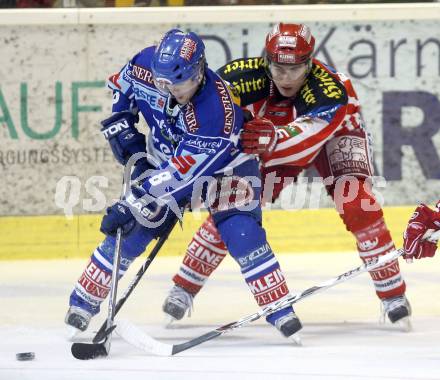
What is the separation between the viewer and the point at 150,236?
4.75 metres

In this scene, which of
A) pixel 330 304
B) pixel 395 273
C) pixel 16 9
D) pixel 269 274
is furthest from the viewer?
pixel 16 9

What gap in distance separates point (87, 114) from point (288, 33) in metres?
2.17

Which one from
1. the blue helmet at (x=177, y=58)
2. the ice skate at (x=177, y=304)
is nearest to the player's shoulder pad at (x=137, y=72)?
the blue helmet at (x=177, y=58)

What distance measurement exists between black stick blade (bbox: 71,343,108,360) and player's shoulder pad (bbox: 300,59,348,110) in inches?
51.9

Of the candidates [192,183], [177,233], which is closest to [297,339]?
[192,183]

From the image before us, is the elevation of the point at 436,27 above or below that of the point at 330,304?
above

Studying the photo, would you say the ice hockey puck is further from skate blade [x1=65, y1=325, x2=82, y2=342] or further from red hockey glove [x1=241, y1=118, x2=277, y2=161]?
red hockey glove [x1=241, y1=118, x2=277, y2=161]

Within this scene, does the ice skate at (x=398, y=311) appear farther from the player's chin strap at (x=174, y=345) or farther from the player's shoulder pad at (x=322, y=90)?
the player's shoulder pad at (x=322, y=90)

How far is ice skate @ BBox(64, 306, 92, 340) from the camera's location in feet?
15.7

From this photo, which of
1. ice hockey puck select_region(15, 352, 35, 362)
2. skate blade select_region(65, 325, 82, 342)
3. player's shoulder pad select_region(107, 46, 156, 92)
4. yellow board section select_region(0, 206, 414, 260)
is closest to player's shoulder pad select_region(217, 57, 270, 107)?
player's shoulder pad select_region(107, 46, 156, 92)

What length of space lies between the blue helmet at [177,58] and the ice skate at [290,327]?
92 centimetres

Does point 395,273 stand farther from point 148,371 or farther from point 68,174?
point 68,174

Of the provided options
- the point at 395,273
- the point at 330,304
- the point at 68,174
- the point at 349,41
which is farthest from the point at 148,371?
the point at 349,41

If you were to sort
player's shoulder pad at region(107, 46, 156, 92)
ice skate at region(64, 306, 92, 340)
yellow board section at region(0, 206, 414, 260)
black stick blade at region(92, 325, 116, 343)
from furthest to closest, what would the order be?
yellow board section at region(0, 206, 414, 260)
player's shoulder pad at region(107, 46, 156, 92)
ice skate at region(64, 306, 92, 340)
black stick blade at region(92, 325, 116, 343)
